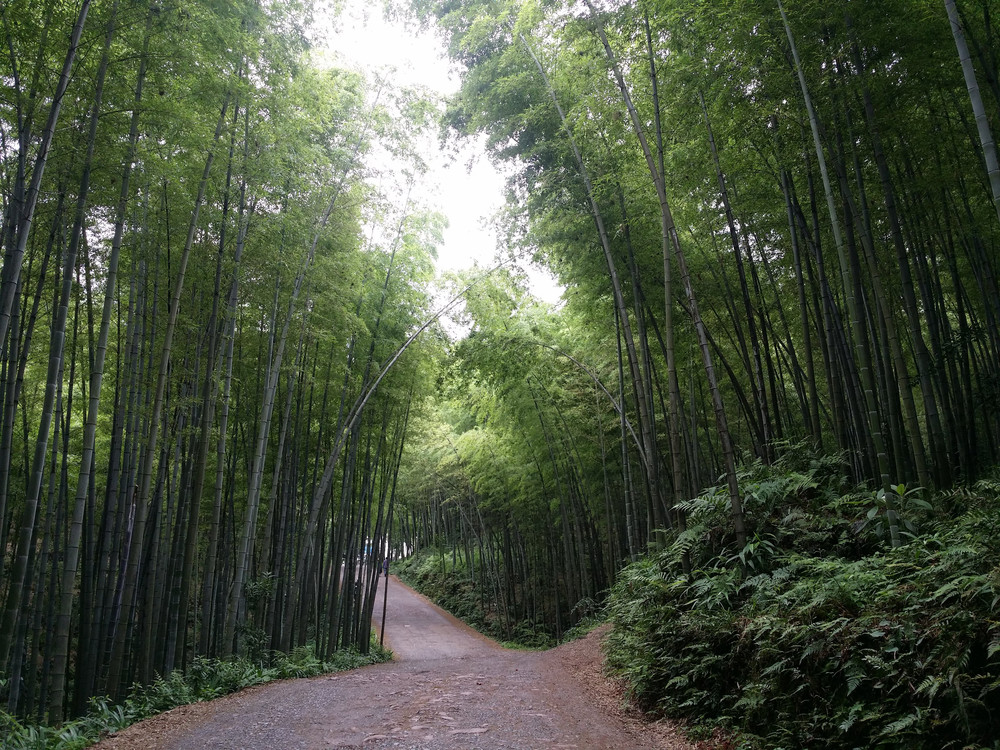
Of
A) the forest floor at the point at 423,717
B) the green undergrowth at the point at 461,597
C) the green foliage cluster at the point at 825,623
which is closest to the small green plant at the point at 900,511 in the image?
the green foliage cluster at the point at 825,623

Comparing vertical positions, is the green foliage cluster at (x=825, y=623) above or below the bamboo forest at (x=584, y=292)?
below

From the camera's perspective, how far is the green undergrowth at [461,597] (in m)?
12.4

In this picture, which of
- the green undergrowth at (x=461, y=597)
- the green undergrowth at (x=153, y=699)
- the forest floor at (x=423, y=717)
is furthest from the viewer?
the green undergrowth at (x=461, y=597)

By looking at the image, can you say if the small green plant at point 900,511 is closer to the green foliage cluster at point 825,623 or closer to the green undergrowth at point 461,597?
the green foliage cluster at point 825,623

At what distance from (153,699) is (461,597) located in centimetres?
1356

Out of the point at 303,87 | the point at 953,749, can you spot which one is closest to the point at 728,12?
the point at 303,87

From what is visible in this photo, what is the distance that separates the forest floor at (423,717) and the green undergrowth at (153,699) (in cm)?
17

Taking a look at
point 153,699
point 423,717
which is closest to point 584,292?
point 423,717

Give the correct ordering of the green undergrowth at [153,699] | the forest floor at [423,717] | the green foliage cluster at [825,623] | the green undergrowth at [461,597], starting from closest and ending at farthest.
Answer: the green foliage cluster at [825,623] → the forest floor at [423,717] → the green undergrowth at [153,699] → the green undergrowth at [461,597]

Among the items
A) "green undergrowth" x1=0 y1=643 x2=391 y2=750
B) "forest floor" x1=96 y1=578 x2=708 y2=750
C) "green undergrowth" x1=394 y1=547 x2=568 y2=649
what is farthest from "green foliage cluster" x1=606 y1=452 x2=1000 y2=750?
"green undergrowth" x1=394 y1=547 x2=568 y2=649

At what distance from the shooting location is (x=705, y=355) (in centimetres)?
396

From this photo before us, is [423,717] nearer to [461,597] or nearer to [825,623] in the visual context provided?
[825,623]

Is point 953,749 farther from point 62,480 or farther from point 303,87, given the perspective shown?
point 62,480

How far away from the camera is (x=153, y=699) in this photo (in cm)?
430
